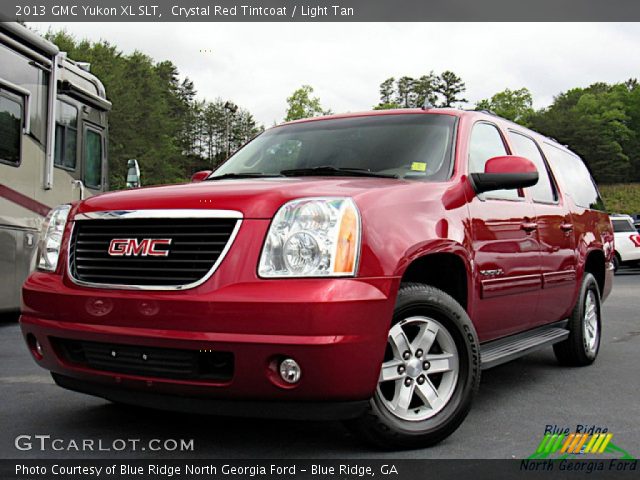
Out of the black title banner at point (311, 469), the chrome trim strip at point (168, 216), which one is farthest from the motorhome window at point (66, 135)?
the black title banner at point (311, 469)

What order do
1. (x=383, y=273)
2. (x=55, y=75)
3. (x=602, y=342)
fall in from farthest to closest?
(x=55, y=75)
(x=602, y=342)
(x=383, y=273)

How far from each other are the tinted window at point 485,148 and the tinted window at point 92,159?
6.67 metres

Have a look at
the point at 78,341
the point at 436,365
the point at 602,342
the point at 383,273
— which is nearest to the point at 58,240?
the point at 78,341

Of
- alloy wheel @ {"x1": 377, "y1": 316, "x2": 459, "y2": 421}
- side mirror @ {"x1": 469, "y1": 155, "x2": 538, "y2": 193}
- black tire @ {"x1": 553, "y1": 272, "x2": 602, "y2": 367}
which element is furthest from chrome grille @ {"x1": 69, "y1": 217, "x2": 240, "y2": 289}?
black tire @ {"x1": 553, "y1": 272, "x2": 602, "y2": 367}

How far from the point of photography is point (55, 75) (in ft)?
30.2

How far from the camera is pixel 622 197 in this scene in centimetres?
9750

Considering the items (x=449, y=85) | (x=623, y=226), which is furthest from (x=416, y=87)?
(x=623, y=226)

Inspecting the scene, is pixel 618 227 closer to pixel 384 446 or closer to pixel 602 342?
pixel 602 342

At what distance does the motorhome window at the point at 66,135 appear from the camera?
31.6ft

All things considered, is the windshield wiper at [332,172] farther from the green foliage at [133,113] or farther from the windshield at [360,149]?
the green foliage at [133,113]

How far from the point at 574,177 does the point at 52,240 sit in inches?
176

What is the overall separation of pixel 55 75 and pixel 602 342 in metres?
6.82

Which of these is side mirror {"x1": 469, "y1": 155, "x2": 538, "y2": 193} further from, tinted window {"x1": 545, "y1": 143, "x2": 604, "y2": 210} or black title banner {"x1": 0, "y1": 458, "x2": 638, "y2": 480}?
tinted window {"x1": 545, "y1": 143, "x2": 604, "y2": 210}

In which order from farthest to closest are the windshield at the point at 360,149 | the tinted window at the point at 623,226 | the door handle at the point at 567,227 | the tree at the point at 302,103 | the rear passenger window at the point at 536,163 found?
the tree at the point at 302,103, the tinted window at the point at 623,226, the door handle at the point at 567,227, the rear passenger window at the point at 536,163, the windshield at the point at 360,149
